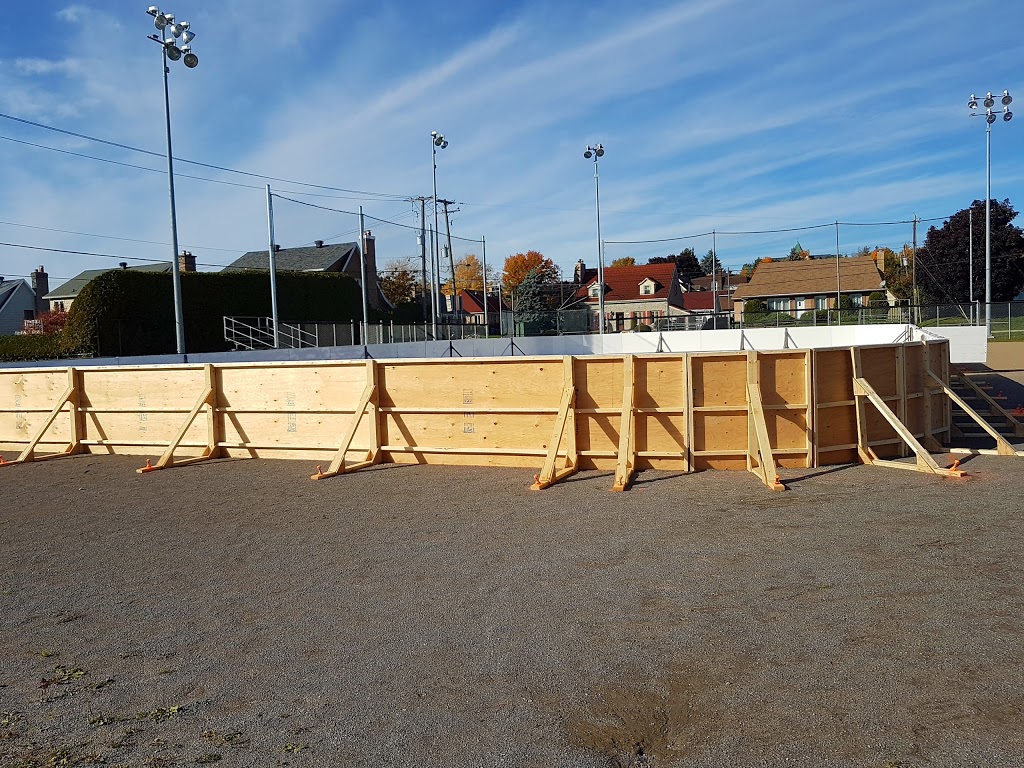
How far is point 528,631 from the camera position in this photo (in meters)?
5.29

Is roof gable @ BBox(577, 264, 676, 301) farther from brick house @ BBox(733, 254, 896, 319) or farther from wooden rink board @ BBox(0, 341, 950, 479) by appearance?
wooden rink board @ BBox(0, 341, 950, 479)

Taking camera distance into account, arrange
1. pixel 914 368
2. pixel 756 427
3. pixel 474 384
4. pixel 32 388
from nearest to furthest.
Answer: pixel 756 427
pixel 474 384
pixel 914 368
pixel 32 388

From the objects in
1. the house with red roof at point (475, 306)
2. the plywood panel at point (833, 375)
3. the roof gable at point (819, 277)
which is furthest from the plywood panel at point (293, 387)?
the house with red roof at point (475, 306)

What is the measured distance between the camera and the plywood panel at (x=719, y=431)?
10906mm

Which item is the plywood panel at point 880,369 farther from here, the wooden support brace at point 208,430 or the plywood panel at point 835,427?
the wooden support brace at point 208,430

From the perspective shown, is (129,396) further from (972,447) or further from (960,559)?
(972,447)

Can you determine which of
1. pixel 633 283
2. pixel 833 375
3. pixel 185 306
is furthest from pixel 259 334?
pixel 633 283

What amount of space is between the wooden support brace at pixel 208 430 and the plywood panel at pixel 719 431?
314 inches

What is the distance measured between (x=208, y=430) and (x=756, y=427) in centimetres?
897

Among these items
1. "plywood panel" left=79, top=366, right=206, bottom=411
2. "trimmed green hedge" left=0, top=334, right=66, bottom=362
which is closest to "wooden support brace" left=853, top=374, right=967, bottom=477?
"plywood panel" left=79, top=366, right=206, bottom=411

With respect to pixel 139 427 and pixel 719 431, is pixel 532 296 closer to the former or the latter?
pixel 139 427

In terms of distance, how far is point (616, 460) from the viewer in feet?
36.9

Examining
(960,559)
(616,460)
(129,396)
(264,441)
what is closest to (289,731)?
(960,559)

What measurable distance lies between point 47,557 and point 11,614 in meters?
1.76
